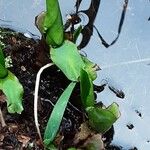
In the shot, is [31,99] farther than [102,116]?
Yes

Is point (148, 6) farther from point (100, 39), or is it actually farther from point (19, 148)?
point (19, 148)

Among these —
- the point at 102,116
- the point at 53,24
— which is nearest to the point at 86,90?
the point at 102,116

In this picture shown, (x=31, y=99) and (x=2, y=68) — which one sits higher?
(x=2, y=68)

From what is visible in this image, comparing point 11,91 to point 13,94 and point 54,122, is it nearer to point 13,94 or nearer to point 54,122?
point 13,94

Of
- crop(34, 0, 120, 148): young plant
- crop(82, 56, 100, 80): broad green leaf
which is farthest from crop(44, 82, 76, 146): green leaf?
crop(82, 56, 100, 80): broad green leaf

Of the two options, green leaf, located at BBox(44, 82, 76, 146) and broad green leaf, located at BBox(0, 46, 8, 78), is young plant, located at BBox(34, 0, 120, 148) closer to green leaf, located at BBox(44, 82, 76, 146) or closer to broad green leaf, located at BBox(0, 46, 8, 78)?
green leaf, located at BBox(44, 82, 76, 146)

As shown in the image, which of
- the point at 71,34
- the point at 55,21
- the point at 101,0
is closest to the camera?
the point at 55,21

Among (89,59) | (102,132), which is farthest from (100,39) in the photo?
(102,132)
